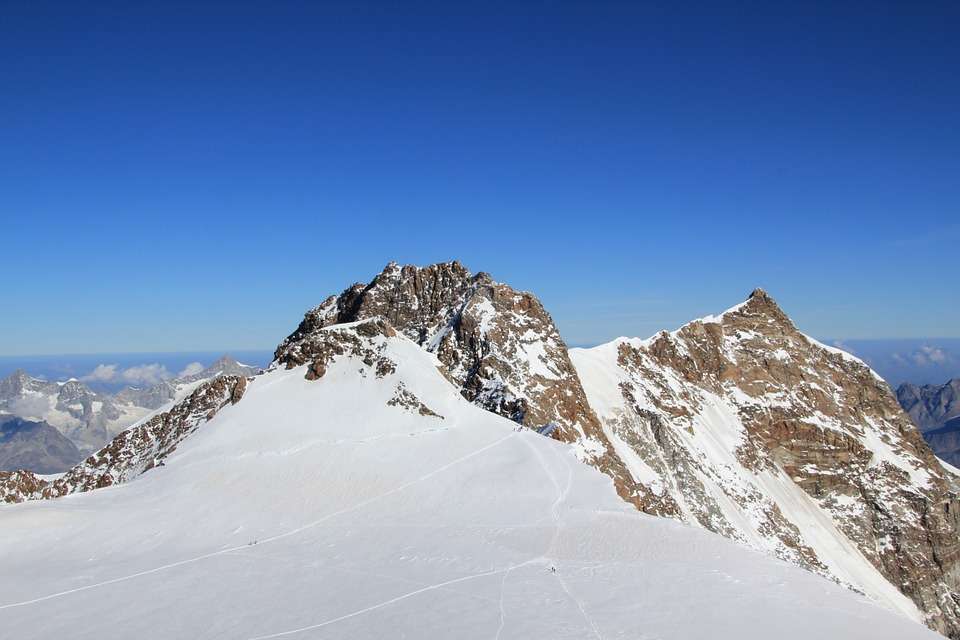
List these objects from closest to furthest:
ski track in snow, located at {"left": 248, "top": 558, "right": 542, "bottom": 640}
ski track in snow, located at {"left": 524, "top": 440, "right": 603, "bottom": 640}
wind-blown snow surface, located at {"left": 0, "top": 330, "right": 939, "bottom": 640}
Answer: ski track in snow, located at {"left": 248, "top": 558, "right": 542, "bottom": 640}, ski track in snow, located at {"left": 524, "top": 440, "right": 603, "bottom": 640}, wind-blown snow surface, located at {"left": 0, "top": 330, "right": 939, "bottom": 640}

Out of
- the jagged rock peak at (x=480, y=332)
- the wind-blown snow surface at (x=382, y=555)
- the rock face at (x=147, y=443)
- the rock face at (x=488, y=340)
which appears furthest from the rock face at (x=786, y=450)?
the rock face at (x=147, y=443)

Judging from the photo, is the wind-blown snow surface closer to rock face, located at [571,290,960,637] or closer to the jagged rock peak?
the jagged rock peak

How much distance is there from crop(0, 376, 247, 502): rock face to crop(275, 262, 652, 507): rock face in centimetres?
597

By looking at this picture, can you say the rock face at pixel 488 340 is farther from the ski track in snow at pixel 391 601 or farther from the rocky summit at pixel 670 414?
the ski track in snow at pixel 391 601

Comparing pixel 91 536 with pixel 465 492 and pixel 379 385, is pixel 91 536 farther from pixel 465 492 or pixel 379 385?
pixel 379 385

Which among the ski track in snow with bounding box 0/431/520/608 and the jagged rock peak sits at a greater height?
the jagged rock peak

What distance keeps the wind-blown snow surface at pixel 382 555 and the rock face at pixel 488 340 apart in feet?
49.9

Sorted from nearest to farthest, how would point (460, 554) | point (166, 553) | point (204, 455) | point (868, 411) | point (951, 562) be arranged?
point (460, 554), point (166, 553), point (204, 455), point (951, 562), point (868, 411)

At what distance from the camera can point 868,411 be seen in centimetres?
11981

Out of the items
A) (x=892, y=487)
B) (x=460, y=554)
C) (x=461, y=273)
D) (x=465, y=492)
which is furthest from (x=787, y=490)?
(x=460, y=554)

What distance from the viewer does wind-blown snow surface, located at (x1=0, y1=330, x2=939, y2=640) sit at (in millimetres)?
14602

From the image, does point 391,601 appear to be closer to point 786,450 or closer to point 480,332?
point 480,332

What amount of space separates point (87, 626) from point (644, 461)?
68.8 meters

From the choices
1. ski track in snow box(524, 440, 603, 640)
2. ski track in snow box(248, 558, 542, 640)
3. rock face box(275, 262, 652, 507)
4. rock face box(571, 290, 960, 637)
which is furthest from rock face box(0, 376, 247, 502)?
rock face box(571, 290, 960, 637)
